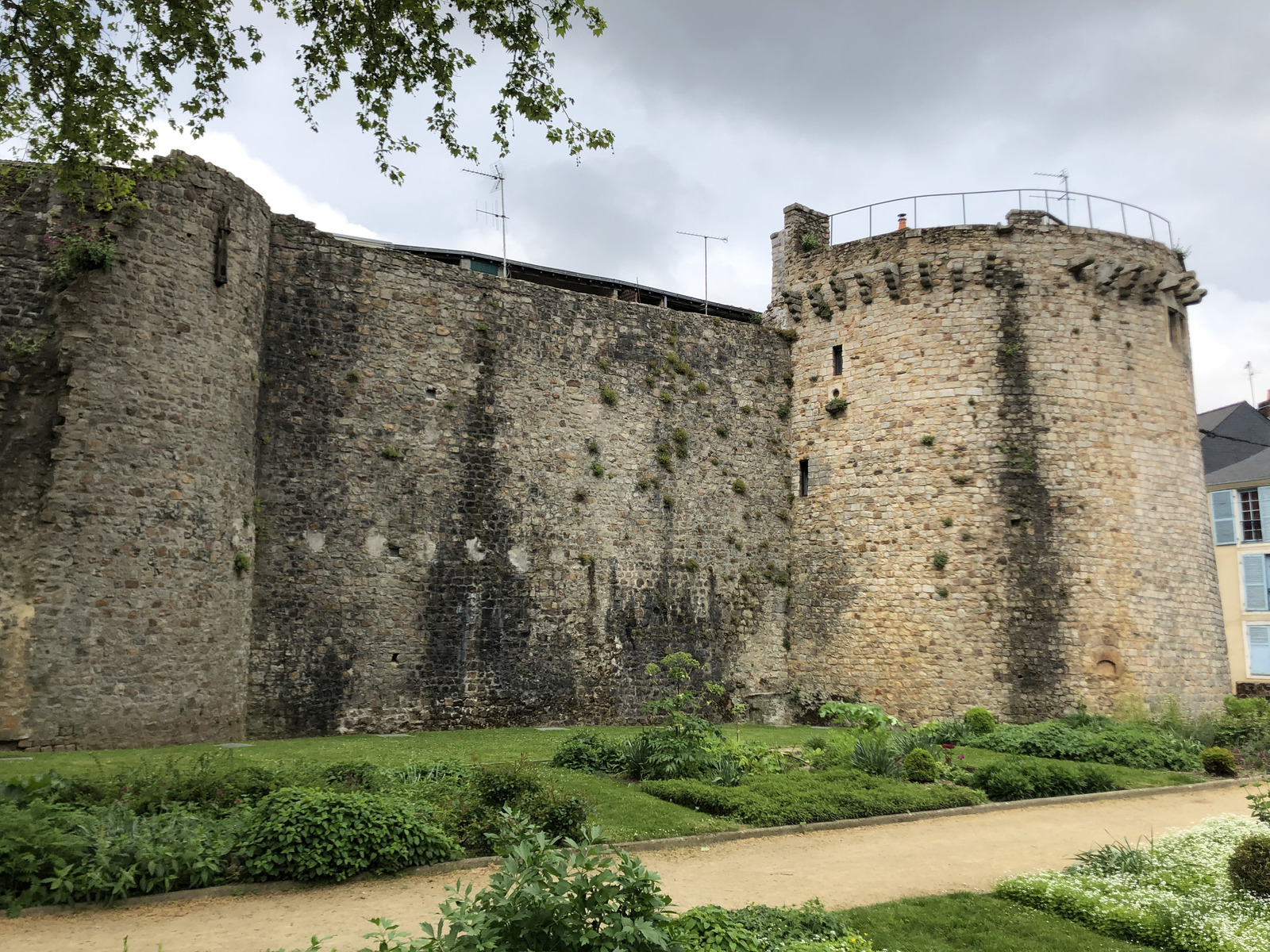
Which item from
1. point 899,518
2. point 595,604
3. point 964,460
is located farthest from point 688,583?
point 964,460

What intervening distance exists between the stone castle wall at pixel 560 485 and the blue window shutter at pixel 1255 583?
12.3 m

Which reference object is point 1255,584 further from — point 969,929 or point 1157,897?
point 969,929

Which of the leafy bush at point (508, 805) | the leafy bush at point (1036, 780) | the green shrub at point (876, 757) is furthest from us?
the green shrub at point (876, 757)

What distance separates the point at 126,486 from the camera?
13.0 meters

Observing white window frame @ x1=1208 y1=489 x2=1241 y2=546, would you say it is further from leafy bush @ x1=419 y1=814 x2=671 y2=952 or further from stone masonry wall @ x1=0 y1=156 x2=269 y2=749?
leafy bush @ x1=419 y1=814 x2=671 y2=952

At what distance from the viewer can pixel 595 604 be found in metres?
18.7

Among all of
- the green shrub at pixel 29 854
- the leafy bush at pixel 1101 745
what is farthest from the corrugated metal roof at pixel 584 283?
the green shrub at pixel 29 854

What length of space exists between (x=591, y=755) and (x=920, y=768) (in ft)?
14.9

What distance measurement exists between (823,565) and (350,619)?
10621 millimetres

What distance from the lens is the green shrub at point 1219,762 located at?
568 inches

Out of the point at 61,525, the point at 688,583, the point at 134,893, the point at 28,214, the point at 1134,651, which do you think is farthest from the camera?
the point at 688,583

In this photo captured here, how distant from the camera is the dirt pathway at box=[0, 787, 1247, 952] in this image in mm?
6051

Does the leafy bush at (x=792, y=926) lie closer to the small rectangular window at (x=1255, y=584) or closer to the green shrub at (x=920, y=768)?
the green shrub at (x=920, y=768)

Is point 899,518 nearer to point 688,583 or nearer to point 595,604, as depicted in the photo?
point 688,583
